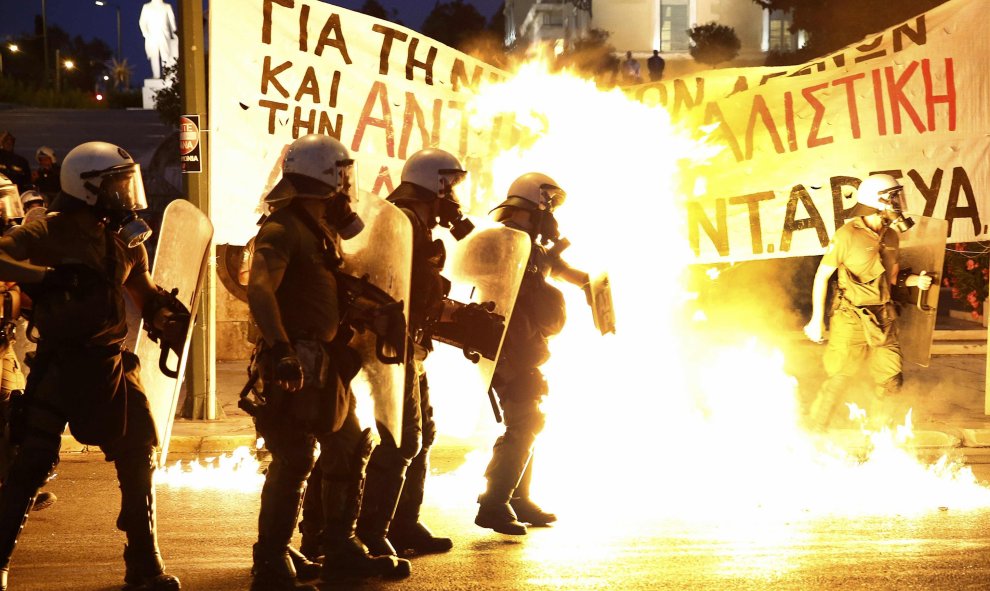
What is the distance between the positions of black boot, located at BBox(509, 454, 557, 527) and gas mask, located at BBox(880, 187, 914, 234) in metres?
3.17

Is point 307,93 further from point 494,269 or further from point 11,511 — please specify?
point 11,511

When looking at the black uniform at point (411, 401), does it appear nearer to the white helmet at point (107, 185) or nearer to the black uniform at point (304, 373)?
the black uniform at point (304, 373)

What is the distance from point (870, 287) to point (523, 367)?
9.85ft

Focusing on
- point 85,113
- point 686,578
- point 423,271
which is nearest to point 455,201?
point 423,271

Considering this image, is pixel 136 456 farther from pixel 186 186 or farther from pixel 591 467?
pixel 186 186

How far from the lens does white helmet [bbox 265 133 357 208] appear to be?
4594 mm

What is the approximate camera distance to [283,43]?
837 cm

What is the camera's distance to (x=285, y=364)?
4.25 meters

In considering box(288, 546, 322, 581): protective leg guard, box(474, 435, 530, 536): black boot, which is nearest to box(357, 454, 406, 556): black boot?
box(288, 546, 322, 581): protective leg guard

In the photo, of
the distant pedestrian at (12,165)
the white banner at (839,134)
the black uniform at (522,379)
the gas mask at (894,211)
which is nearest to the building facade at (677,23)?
the distant pedestrian at (12,165)

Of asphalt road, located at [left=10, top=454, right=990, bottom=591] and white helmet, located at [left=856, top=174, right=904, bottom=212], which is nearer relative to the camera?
A: asphalt road, located at [left=10, top=454, right=990, bottom=591]

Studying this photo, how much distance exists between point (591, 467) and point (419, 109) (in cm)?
304

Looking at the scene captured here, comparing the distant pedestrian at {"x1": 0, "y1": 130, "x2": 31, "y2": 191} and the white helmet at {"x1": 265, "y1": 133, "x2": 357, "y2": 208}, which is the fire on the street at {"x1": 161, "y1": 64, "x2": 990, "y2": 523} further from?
the distant pedestrian at {"x1": 0, "y1": 130, "x2": 31, "y2": 191}

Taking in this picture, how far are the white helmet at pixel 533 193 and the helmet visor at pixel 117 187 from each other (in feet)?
6.41
